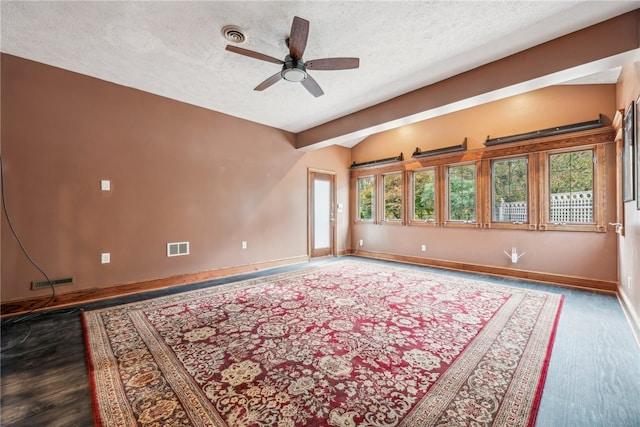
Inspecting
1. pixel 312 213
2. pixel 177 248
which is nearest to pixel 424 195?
pixel 312 213

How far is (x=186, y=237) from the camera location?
4.33 meters

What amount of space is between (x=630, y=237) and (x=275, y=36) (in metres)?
4.27

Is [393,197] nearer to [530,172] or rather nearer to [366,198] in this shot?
[366,198]

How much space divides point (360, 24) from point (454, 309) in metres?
3.12

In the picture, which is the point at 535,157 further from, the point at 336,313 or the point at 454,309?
the point at 336,313

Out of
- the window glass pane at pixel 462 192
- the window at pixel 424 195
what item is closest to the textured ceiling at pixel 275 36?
the window glass pane at pixel 462 192

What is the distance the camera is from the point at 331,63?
2604 mm

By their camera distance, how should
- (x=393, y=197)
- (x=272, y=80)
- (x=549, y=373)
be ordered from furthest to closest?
(x=393, y=197) → (x=272, y=80) → (x=549, y=373)

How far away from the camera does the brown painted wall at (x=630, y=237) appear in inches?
98.0

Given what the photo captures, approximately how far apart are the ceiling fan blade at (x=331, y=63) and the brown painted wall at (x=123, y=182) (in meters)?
2.68

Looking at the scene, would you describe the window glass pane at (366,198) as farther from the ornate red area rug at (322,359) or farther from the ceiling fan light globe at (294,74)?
the ceiling fan light globe at (294,74)

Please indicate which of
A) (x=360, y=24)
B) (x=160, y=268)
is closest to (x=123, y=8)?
(x=360, y=24)

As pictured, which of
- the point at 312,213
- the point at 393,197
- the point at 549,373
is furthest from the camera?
the point at 393,197

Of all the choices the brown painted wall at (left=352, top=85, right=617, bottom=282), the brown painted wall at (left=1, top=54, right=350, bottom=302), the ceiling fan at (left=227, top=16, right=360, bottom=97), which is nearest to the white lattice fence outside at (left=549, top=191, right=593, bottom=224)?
the brown painted wall at (left=352, top=85, right=617, bottom=282)
